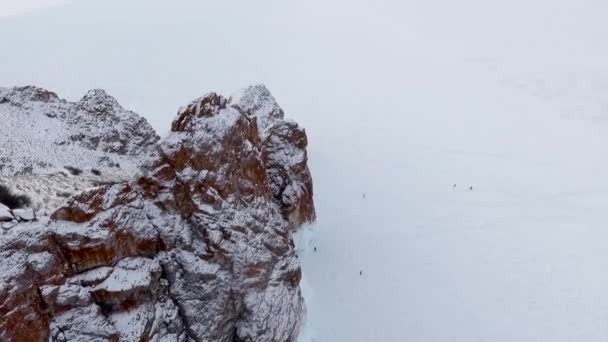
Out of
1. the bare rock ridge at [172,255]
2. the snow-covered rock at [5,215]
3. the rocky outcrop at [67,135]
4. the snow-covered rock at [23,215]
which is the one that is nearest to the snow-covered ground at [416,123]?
the bare rock ridge at [172,255]

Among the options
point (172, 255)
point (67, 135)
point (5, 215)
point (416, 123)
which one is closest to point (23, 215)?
point (5, 215)

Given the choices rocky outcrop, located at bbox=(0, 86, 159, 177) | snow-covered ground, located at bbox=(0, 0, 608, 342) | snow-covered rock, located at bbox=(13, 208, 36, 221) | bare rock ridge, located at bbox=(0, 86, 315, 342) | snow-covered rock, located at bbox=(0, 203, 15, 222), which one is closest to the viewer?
bare rock ridge, located at bbox=(0, 86, 315, 342)

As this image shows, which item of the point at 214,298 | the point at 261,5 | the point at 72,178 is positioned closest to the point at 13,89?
the point at 72,178

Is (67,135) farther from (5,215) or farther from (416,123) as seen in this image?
(416,123)

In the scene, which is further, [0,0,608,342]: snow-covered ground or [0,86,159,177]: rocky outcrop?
[0,0,608,342]: snow-covered ground

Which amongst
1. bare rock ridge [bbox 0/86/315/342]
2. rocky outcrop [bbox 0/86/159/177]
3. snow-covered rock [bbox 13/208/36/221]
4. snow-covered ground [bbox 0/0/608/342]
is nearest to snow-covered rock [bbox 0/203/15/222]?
snow-covered rock [bbox 13/208/36/221]

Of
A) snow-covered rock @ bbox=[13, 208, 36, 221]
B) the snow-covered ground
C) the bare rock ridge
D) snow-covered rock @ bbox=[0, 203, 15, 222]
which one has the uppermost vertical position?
snow-covered rock @ bbox=[0, 203, 15, 222]

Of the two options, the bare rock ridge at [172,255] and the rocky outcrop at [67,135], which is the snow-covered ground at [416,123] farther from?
the rocky outcrop at [67,135]

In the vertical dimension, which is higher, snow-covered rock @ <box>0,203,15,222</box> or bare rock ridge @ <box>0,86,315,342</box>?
snow-covered rock @ <box>0,203,15,222</box>

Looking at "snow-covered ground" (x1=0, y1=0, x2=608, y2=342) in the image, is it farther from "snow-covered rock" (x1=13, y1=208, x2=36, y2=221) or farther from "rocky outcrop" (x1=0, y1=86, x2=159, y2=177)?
"snow-covered rock" (x1=13, y1=208, x2=36, y2=221)
